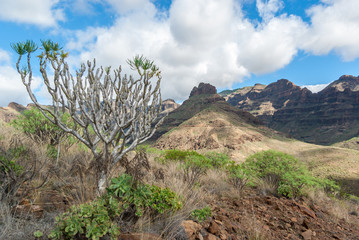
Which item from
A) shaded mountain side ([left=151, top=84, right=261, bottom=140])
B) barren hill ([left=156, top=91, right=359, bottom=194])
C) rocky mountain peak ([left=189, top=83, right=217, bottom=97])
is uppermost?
rocky mountain peak ([left=189, top=83, right=217, bottom=97])

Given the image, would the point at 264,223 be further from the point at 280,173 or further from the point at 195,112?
the point at 195,112

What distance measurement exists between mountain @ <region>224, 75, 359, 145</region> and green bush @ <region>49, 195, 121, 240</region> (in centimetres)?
14296

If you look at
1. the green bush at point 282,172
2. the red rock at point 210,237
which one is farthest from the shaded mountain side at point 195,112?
the red rock at point 210,237

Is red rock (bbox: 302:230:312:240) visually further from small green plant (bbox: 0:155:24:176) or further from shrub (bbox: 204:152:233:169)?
small green plant (bbox: 0:155:24:176)

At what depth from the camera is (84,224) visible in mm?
2027

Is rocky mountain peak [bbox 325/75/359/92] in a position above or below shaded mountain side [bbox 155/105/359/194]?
above

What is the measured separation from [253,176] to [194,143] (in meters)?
56.6

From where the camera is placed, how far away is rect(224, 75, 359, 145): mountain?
404 feet

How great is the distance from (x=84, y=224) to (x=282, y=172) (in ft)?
22.4

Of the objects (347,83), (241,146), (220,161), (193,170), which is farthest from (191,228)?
(347,83)

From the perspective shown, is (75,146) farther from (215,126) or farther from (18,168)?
(215,126)

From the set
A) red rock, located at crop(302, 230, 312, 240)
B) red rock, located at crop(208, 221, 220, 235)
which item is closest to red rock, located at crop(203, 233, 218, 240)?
red rock, located at crop(208, 221, 220, 235)

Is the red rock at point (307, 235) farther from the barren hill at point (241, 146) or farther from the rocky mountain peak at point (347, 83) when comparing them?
the rocky mountain peak at point (347, 83)

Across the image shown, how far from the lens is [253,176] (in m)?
6.93
